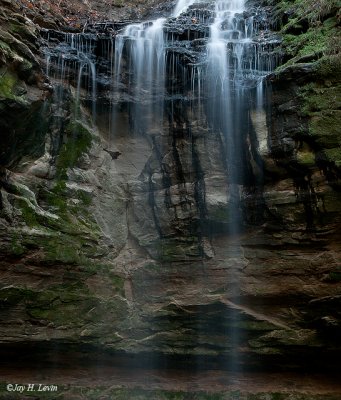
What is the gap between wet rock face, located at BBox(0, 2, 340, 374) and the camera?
25.8ft

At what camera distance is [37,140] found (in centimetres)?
785

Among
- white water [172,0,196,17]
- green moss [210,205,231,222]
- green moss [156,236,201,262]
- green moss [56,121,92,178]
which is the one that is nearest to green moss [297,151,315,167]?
green moss [210,205,231,222]

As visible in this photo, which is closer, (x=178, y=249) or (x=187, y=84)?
(x=178, y=249)

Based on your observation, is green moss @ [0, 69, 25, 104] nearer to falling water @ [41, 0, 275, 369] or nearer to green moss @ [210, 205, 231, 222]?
falling water @ [41, 0, 275, 369]

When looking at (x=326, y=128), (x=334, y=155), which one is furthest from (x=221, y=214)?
(x=326, y=128)

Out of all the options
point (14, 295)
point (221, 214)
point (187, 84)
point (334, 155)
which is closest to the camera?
point (14, 295)

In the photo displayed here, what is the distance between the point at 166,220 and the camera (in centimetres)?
884

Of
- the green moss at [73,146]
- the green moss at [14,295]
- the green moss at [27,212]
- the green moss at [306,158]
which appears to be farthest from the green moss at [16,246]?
the green moss at [306,158]

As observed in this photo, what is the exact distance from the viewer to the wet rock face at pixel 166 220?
25.8ft

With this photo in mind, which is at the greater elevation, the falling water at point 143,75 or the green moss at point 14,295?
the falling water at point 143,75

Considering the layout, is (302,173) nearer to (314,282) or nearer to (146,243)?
(314,282)

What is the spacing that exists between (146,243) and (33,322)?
2.68 m

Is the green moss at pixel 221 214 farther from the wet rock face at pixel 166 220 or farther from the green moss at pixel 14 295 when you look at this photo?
the green moss at pixel 14 295

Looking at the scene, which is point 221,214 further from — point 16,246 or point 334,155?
point 16,246
